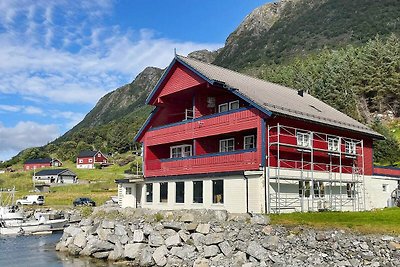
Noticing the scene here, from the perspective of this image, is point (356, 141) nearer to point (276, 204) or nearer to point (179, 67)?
point (276, 204)

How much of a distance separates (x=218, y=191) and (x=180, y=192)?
15.9 feet

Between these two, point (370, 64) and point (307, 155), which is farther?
point (370, 64)

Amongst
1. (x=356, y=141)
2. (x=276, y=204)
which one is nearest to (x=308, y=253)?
(x=276, y=204)

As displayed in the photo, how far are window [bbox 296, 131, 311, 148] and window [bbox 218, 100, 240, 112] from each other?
5804 millimetres

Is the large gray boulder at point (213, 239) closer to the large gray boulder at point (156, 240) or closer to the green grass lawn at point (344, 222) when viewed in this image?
the green grass lawn at point (344, 222)

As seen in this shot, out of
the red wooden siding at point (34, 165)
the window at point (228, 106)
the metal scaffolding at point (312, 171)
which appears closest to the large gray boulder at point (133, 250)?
the metal scaffolding at point (312, 171)

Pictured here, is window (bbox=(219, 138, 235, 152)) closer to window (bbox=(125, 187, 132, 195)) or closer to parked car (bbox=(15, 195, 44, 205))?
window (bbox=(125, 187, 132, 195))

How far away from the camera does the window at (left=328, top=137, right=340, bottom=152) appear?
130 ft

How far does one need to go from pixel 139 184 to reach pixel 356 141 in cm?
2189

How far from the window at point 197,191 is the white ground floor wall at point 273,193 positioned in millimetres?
276

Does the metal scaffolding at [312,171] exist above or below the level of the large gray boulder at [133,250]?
above

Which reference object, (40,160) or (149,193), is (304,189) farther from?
(40,160)

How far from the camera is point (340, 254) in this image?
75.5ft

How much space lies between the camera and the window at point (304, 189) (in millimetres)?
34947
